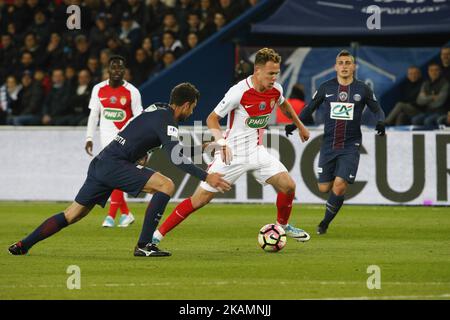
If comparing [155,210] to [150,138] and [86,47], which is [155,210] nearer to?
[150,138]

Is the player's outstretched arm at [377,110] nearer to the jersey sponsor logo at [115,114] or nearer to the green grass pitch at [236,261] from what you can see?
the green grass pitch at [236,261]

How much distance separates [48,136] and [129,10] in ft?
19.6

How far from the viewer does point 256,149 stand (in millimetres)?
12461

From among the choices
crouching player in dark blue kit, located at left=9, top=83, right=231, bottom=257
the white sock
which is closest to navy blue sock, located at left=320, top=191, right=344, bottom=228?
the white sock

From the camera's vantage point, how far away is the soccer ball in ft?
39.2

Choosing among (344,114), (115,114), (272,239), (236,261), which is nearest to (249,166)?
(272,239)

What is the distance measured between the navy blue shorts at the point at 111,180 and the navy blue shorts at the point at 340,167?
343 cm

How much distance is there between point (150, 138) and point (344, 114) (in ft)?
12.4

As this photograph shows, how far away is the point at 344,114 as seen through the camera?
1415 centimetres

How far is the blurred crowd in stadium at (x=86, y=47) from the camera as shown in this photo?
2194 centimetres

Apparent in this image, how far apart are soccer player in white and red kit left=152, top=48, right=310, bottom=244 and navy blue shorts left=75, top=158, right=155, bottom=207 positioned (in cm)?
90

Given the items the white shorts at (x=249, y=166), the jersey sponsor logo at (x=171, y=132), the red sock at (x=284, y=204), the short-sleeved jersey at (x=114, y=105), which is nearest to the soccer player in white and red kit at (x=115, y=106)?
the short-sleeved jersey at (x=114, y=105)

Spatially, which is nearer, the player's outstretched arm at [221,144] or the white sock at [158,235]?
the player's outstretched arm at [221,144]

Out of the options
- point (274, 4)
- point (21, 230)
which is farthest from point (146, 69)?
point (21, 230)
